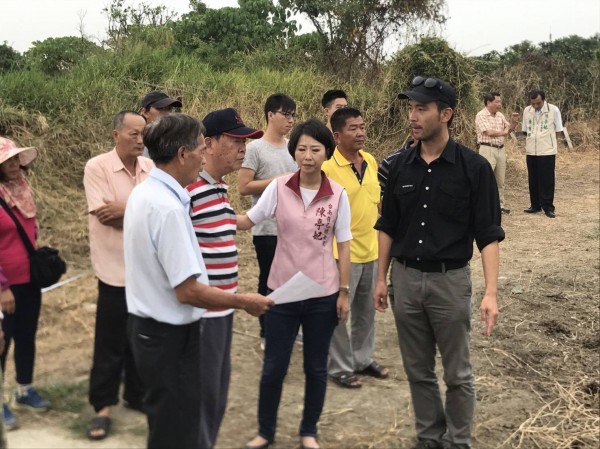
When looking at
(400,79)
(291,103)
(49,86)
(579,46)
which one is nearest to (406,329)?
(291,103)

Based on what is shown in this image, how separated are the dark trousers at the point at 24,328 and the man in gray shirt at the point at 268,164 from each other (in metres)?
1.48

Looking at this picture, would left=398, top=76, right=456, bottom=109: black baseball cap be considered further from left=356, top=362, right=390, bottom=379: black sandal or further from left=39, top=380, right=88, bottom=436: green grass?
left=39, top=380, right=88, bottom=436: green grass

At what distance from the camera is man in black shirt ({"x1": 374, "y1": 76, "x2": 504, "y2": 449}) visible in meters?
3.42

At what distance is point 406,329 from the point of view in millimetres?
3621

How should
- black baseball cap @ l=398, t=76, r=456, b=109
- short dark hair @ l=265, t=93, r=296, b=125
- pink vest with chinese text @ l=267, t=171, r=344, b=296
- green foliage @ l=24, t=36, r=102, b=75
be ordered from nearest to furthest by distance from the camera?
black baseball cap @ l=398, t=76, r=456, b=109
pink vest with chinese text @ l=267, t=171, r=344, b=296
short dark hair @ l=265, t=93, r=296, b=125
green foliage @ l=24, t=36, r=102, b=75

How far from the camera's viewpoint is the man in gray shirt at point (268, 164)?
181 inches

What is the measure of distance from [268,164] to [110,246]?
4.39 feet

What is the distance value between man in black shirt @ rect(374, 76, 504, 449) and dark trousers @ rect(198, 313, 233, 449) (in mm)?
1059

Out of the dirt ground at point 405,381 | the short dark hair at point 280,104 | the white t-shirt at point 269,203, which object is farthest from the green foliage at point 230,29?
the white t-shirt at point 269,203

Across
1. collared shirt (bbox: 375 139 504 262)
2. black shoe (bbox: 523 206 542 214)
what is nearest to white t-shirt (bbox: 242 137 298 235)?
collared shirt (bbox: 375 139 504 262)

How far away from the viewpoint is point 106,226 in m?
3.70

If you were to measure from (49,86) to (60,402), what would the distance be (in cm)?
589

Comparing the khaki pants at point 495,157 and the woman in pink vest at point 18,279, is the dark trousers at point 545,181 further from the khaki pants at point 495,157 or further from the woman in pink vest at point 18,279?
the woman in pink vest at point 18,279

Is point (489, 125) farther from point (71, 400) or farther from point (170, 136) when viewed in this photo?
point (170, 136)
